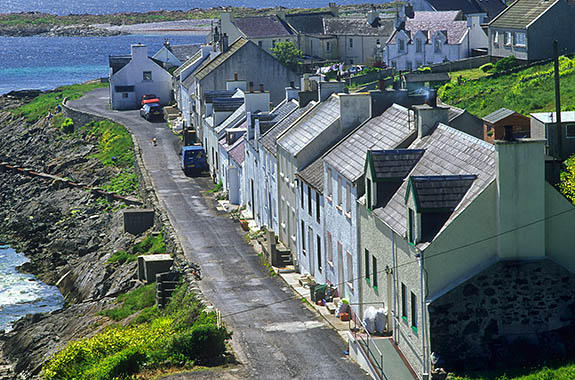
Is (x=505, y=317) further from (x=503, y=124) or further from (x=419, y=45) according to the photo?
(x=419, y=45)

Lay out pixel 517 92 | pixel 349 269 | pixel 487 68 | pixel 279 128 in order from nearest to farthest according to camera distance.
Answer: pixel 349 269, pixel 279 128, pixel 517 92, pixel 487 68

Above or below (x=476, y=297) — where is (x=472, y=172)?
above

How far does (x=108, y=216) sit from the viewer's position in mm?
68125

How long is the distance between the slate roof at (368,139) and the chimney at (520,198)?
8.74 meters

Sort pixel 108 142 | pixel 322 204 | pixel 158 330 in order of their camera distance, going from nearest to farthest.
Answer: pixel 158 330 → pixel 322 204 → pixel 108 142

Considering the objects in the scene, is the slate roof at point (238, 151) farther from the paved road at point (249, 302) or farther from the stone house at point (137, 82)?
the stone house at point (137, 82)

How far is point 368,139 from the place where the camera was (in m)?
41.0

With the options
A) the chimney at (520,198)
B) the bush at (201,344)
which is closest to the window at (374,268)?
the bush at (201,344)

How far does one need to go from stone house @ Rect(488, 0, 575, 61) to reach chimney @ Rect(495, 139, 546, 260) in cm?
5486

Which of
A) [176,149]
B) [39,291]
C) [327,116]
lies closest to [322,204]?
[327,116]

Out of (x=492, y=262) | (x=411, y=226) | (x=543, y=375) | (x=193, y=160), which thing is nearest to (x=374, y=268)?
(x=411, y=226)

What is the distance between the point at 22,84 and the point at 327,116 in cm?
14081

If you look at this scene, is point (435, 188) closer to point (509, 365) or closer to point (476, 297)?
point (476, 297)

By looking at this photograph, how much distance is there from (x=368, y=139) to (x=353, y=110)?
4.23 m
